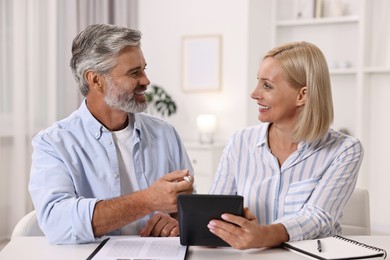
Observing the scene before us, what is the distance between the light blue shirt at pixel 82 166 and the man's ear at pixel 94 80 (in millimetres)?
81

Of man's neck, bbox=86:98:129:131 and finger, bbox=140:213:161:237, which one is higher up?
man's neck, bbox=86:98:129:131

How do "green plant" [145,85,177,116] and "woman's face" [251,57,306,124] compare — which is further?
"green plant" [145,85,177,116]

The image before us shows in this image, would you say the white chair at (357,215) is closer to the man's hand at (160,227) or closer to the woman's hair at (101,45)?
the man's hand at (160,227)

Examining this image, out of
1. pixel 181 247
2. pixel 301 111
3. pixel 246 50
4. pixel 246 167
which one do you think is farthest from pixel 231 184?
pixel 246 50

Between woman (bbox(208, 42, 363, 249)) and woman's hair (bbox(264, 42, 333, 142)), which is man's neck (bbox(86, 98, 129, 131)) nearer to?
woman (bbox(208, 42, 363, 249))

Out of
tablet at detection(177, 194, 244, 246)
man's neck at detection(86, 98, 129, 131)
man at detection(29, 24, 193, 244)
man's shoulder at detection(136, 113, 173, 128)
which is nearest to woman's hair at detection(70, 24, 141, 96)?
man at detection(29, 24, 193, 244)

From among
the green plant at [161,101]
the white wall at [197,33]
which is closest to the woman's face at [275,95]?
the white wall at [197,33]

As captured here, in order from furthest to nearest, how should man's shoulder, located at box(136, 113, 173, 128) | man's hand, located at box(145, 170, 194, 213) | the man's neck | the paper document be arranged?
man's shoulder, located at box(136, 113, 173, 128)
the man's neck
man's hand, located at box(145, 170, 194, 213)
the paper document

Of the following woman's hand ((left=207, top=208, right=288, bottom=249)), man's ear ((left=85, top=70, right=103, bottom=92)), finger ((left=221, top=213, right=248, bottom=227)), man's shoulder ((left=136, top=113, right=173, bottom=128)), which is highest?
man's ear ((left=85, top=70, right=103, bottom=92))

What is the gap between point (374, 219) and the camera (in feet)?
15.5

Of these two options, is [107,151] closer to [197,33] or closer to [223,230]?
[223,230]

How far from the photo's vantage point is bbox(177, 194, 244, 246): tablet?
1.47 metres

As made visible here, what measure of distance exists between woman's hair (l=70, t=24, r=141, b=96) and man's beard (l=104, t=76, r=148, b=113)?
0.20 feet

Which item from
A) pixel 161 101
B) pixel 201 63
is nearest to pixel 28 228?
pixel 161 101
